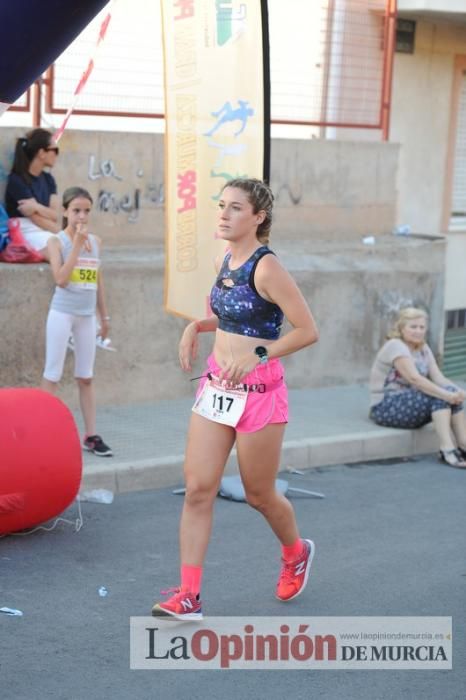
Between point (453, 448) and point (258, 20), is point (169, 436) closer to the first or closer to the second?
point (453, 448)

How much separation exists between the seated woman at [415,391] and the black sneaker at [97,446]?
2.56 metres

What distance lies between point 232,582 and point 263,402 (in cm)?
115

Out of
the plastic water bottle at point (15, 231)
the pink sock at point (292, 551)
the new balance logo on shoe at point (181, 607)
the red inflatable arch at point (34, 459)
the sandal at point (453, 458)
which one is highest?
the plastic water bottle at point (15, 231)

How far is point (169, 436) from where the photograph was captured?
8797 millimetres

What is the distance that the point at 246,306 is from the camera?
5.23 meters

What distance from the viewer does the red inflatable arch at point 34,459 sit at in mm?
6191

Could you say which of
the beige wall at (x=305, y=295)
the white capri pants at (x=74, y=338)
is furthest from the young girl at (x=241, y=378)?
the beige wall at (x=305, y=295)

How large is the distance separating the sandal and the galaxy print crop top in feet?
13.6

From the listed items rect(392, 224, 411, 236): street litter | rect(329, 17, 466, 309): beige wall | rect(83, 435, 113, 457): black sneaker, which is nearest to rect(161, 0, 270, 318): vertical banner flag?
rect(83, 435, 113, 457): black sneaker

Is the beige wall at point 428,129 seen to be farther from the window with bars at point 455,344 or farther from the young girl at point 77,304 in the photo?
the young girl at point 77,304

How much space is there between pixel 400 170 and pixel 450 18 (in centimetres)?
176

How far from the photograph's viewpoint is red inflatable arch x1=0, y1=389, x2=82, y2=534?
6191mm

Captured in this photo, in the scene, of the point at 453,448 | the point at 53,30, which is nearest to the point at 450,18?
the point at 453,448

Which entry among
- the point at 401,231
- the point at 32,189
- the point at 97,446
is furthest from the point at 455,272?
the point at 97,446
